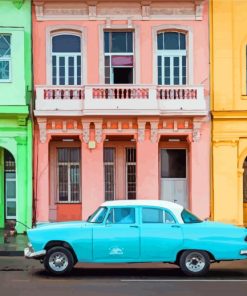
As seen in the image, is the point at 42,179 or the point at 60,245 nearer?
the point at 60,245

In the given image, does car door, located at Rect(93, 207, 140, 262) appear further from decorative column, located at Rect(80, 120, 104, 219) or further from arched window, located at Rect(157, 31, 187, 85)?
→ arched window, located at Rect(157, 31, 187, 85)

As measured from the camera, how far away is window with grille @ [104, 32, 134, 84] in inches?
937

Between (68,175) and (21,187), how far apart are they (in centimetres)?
218

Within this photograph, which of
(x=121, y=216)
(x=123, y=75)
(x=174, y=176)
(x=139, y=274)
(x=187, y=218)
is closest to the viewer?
(x=121, y=216)

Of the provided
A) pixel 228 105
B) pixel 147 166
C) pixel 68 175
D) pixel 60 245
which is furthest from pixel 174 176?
pixel 60 245

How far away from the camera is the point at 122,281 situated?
44.5ft

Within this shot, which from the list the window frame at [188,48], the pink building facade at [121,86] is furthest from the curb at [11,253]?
the window frame at [188,48]

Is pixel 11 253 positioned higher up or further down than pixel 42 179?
further down

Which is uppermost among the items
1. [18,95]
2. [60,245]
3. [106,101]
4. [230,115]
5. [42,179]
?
[18,95]

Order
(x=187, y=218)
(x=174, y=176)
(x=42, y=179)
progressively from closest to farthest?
(x=187, y=218), (x=42, y=179), (x=174, y=176)

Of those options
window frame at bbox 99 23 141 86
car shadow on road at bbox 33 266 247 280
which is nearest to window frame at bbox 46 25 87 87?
window frame at bbox 99 23 141 86

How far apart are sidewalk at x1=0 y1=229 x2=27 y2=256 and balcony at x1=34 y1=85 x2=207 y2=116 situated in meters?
4.27

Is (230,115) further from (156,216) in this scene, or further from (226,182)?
(156,216)

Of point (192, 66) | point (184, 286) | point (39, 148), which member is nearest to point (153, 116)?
point (192, 66)
